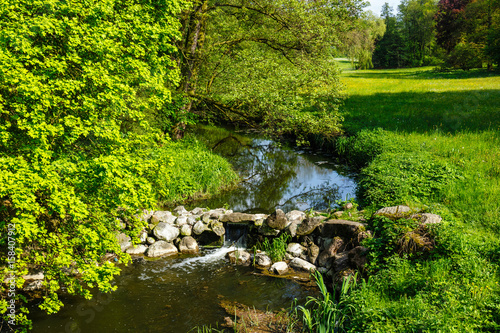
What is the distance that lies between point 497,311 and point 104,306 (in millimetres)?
6723

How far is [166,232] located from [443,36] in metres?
54.9

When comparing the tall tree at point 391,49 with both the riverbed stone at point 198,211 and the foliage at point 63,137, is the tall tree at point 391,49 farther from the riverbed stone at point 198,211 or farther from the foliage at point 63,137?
the foliage at point 63,137

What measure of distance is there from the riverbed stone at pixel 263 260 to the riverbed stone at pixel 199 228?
1961 millimetres

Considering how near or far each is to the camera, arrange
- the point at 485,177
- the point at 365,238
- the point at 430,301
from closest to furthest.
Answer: the point at 430,301
the point at 365,238
the point at 485,177

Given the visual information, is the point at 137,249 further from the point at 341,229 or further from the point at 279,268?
the point at 341,229

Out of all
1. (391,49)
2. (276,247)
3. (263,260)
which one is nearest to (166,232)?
(263,260)

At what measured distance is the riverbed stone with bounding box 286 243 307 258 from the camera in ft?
28.7

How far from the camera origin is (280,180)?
50.1 ft

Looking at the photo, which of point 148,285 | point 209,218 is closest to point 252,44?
point 209,218

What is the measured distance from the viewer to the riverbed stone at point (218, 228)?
385 inches

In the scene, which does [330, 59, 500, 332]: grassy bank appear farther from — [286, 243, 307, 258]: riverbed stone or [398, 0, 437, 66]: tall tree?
[398, 0, 437, 66]: tall tree

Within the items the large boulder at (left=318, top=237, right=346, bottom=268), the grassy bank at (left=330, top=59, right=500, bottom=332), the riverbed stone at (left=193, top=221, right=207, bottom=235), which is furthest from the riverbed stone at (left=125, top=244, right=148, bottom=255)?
the grassy bank at (left=330, top=59, right=500, bottom=332)

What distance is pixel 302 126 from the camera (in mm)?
14148

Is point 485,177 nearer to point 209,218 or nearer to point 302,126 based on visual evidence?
→ point 302,126
